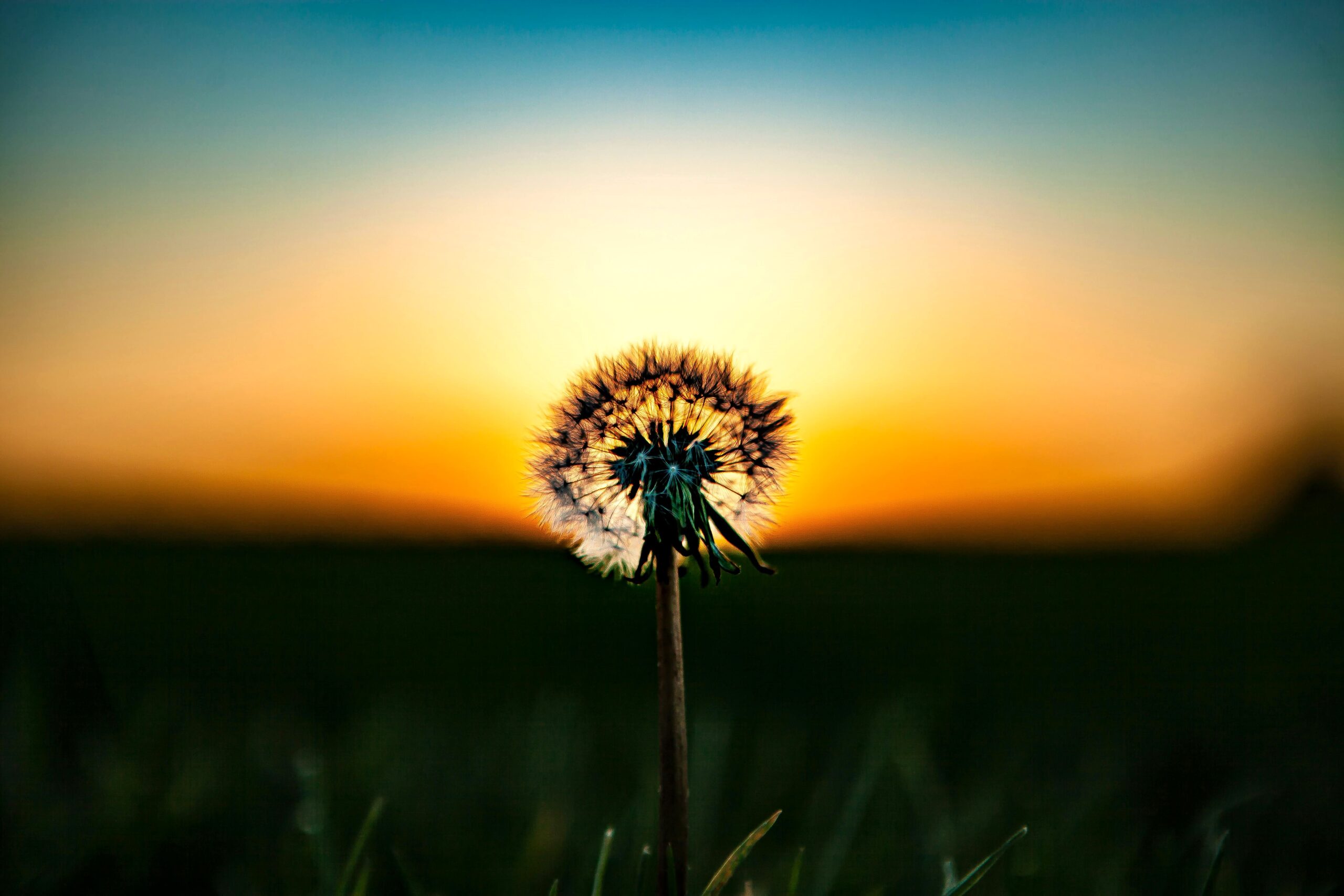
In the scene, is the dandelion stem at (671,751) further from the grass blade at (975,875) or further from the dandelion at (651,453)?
the grass blade at (975,875)

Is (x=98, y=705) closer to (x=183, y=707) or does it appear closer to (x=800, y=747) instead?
(x=183, y=707)

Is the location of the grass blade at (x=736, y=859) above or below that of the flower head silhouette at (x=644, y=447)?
below

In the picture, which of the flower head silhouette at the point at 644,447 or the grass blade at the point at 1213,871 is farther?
the grass blade at the point at 1213,871

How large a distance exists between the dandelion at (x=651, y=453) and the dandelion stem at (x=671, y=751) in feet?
0.79

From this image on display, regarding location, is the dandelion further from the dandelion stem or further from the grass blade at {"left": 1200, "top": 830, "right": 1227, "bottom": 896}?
the grass blade at {"left": 1200, "top": 830, "right": 1227, "bottom": 896}

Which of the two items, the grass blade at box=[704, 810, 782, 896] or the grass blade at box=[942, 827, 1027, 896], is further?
the grass blade at box=[942, 827, 1027, 896]

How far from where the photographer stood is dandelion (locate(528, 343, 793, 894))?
1.80 meters

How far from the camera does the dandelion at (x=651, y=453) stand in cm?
180

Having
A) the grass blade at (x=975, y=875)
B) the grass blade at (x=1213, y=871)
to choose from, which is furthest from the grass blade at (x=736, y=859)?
the grass blade at (x=1213, y=871)

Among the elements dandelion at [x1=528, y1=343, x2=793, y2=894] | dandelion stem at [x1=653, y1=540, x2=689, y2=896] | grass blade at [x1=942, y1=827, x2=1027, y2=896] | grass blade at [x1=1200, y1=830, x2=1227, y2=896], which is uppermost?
dandelion at [x1=528, y1=343, x2=793, y2=894]

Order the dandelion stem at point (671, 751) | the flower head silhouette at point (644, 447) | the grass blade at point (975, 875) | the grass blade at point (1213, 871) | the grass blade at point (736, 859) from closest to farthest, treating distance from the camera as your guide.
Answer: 1. the dandelion stem at point (671, 751)
2. the grass blade at point (736, 859)
3. the grass blade at point (975, 875)
4. the flower head silhouette at point (644, 447)
5. the grass blade at point (1213, 871)

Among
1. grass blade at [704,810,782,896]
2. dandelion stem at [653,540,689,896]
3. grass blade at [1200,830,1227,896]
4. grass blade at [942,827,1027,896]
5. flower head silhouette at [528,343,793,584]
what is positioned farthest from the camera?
grass blade at [1200,830,1227,896]

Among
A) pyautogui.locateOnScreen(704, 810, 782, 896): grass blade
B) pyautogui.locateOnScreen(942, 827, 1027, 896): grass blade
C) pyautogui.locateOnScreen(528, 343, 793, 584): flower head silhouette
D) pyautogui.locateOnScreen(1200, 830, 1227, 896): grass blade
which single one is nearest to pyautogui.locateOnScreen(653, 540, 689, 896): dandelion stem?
pyautogui.locateOnScreen(704, 810, 782, 896): grass blade

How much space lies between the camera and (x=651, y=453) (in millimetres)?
1825
